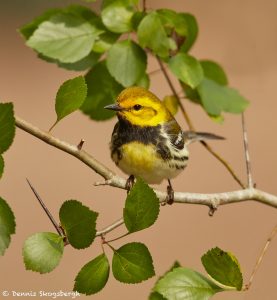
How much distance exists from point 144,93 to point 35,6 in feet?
25.8

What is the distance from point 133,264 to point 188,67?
68cm

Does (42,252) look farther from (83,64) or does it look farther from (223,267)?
(83,64)

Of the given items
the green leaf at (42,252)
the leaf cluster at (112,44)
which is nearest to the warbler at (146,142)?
the leaf cluster at (112,44)

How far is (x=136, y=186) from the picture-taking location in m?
1.14

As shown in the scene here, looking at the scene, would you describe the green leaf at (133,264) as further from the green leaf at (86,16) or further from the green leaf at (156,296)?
the green leaf at (86,16)

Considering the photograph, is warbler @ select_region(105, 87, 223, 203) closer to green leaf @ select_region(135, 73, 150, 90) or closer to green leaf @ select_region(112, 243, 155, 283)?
green leaf @ select_region(135, 73, 150, 90)

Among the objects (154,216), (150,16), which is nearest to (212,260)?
(154,216)

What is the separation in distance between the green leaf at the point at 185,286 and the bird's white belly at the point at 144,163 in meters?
1.10

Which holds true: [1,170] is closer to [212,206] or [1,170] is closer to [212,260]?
[212,260]

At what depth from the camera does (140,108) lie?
236 centimetres

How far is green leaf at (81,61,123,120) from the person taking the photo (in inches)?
67.9

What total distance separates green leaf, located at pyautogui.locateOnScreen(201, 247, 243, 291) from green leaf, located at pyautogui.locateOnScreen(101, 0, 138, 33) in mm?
644

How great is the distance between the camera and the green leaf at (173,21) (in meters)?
1.66

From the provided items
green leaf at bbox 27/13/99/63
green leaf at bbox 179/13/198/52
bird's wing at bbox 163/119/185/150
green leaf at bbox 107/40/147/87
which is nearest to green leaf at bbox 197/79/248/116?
green leaf at bbox 179/13/198/52
